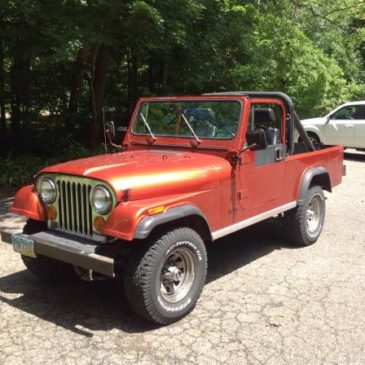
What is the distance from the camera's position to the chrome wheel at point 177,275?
4.14 metres

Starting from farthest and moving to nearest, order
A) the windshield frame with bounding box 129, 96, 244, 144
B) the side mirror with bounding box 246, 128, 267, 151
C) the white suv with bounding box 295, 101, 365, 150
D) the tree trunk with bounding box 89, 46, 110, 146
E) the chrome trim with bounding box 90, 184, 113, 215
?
the white suv with bounding box 295, 101, 365, 150
the tree trunk with bounding box 89, 46, 110, 146
the windshield frame with bounding box 129, 96, 244, 144
the side mirror with bounding box 246, 128, 267, 151
the chrome trim with bounding box 90, 184, 113, 215

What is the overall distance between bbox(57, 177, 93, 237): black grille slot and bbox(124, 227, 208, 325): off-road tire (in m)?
0.53

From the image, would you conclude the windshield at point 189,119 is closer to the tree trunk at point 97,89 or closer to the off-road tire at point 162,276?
the off-road tire at point 162,276

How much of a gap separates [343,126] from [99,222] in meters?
11.3

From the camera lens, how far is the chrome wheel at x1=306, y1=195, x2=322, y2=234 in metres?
6.26

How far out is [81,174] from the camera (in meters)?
4.12

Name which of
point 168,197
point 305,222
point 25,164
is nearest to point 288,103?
point 305,222

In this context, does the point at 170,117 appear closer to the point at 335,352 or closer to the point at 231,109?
the point at 231,109

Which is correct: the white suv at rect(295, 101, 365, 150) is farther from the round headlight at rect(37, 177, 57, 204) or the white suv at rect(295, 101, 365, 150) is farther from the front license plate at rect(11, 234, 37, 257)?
the front license plate at rect(11, 234, 37, 257)

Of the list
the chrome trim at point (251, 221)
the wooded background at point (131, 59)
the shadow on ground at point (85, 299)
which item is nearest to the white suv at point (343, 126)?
the wooded background at point (131, 59)

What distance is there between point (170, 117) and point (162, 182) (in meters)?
1.43

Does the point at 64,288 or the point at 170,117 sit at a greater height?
the point at 170,117

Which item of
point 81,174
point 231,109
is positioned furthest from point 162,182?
point 231,109

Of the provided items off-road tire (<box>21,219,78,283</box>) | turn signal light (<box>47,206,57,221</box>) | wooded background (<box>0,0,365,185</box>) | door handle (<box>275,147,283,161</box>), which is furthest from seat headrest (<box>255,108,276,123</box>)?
wooded background (<box>0,0,365,185</box>)
